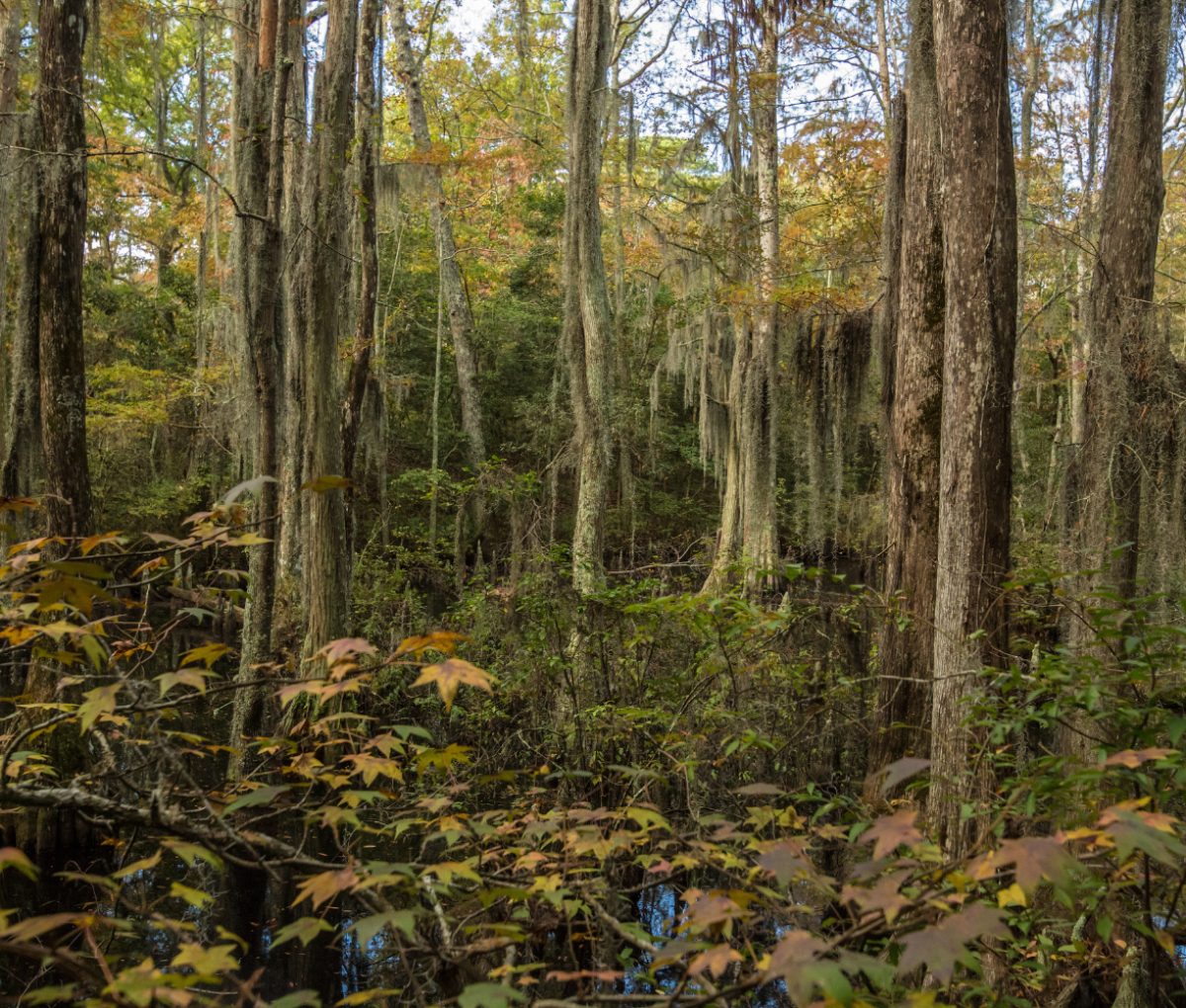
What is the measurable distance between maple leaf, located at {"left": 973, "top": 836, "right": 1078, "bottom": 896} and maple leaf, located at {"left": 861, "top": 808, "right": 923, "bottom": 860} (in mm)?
133

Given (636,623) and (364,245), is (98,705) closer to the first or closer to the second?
(636,623)

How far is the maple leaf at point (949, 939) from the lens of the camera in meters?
1.22

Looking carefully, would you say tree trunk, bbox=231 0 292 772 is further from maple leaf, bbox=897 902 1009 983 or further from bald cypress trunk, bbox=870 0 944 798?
maple leaf, bbox=897 902 1009 983

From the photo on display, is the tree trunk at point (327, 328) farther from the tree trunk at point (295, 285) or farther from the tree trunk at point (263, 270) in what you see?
the tree trunk at point (263, 270)

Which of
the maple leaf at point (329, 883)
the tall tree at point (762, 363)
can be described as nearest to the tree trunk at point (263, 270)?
the maple leaf at point (329, 883)

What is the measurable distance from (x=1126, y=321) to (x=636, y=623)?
4069 millimetres

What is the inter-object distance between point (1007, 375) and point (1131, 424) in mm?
2007

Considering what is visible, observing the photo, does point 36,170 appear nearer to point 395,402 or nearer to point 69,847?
point 69,847

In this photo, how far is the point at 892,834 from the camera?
142 centimetres

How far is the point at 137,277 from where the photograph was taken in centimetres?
2181

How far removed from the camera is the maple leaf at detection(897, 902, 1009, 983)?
1218 millimetres

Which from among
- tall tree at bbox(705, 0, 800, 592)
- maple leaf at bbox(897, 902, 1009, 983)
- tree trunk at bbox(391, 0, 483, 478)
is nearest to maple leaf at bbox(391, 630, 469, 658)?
maple leaf at bbox(897, 902, 1009, 983)

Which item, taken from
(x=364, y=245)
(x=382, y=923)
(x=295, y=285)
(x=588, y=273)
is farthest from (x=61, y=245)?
(x=382, y=923)

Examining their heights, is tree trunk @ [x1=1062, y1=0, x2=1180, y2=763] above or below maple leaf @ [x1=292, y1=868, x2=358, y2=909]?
above
